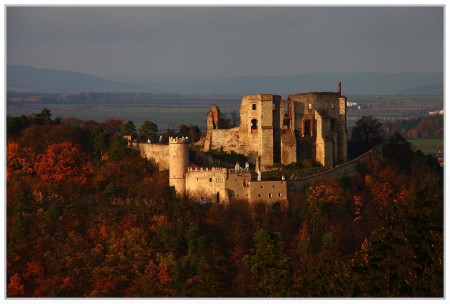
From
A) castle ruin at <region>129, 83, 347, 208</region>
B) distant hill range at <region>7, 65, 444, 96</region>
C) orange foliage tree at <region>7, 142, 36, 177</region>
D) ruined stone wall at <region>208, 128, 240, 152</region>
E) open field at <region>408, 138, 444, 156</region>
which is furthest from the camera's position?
distant hill range at <region>7, 65, 444, 96</region>

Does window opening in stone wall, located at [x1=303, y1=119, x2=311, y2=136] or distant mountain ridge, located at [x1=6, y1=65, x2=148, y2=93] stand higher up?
distant mountain ridge, located at [x1=6, y1=65, x2=148, y2=93]

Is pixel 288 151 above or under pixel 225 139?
under

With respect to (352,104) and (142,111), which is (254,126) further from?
(352,104)

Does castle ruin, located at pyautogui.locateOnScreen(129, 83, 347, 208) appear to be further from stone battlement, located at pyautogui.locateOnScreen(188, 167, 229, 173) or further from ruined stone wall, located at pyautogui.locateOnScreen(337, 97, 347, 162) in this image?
stone battlement, located at pyautogui.locateOnScreen(188, 167, 229, 173)

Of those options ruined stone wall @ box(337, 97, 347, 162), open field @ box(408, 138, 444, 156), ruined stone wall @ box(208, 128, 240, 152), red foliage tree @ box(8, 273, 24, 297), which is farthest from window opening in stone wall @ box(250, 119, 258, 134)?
open field @ box(408, 138, 444, 156)

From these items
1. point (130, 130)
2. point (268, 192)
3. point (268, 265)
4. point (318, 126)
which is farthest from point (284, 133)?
point (268, 265)

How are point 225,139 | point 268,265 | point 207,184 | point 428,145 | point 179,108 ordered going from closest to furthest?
point 268,265 → point 207,184 → point 225,139 → point 428,145 → point 179,108

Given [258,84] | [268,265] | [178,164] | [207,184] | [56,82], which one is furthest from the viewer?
[258,84]
